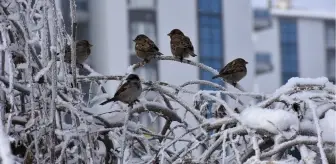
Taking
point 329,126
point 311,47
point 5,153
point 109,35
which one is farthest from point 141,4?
point 5,153

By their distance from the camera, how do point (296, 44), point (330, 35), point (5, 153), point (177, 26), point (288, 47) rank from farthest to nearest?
point (330, 35), point (288, 47), point (296, 44), point (177, 26), point (5, 153)

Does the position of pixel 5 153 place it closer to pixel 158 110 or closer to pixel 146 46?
pixel 158 110

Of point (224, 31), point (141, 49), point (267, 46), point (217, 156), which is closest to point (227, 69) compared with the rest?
point (141, 49)

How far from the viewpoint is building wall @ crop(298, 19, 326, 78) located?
113 feet

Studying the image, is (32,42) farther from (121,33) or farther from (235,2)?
(235,2)

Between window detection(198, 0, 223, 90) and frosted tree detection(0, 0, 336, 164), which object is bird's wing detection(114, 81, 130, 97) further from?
window detection(198, 0, 223, 90)

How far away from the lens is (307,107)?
1979 mm

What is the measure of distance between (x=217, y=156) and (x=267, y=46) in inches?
1257

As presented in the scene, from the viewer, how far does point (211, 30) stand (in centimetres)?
2319

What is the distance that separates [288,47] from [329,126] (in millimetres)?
33189

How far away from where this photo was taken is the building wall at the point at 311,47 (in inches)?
1351

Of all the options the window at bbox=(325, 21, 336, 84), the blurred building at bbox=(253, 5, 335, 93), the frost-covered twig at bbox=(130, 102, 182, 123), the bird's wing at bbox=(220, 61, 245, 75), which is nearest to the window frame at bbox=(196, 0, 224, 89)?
the blurred building at bbox=(253, 5, 335, 93)

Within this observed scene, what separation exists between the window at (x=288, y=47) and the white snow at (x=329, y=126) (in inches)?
1248

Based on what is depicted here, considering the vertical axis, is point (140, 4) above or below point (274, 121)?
above
